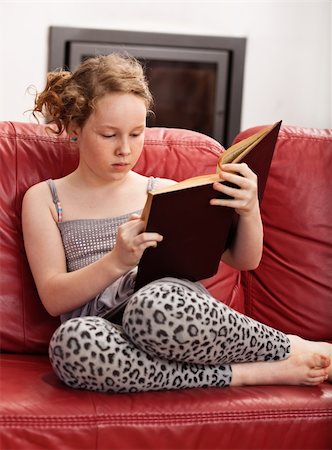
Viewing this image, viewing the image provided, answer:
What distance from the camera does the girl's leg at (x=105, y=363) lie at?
137 centimetres

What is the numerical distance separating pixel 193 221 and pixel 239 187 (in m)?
0.12

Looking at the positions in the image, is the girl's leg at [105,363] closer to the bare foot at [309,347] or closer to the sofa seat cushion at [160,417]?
the sofa seat cushion at [160,417]

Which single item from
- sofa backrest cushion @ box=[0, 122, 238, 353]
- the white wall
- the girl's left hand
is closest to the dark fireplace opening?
the white wall

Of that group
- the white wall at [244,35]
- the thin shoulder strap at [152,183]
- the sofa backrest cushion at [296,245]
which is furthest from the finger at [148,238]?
the white wall at [244,35]

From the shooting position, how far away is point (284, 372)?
Result: 150cm

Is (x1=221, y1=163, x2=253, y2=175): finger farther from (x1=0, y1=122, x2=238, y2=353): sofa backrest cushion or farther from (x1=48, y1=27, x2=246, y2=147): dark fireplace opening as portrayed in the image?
(x1=48, y1=27, x2=246, y2=147): dark fireplace opening

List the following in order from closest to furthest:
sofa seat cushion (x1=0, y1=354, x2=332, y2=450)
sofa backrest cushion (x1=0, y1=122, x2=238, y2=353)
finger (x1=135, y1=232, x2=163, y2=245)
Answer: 1. sofa seat cushion (x1=0, y1=354, x2=332, y2=450)
2. finger (x1=135, y1=232, x2=163, y2=245)
3. sofa backrest cushion (x1=0, y1=122, x2=238, y2=353)

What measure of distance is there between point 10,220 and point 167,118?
180 cm

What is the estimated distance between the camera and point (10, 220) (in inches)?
67.7

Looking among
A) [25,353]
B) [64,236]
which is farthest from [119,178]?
[25,353]

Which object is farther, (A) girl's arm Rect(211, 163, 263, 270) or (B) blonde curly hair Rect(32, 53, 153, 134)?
(B) blonde curly hair Rect(32, 53, 153, 134)

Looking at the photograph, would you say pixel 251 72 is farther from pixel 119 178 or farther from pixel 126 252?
pixel 126 252

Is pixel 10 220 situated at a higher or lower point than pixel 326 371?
higher

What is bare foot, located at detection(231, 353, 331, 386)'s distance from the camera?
1.49m
